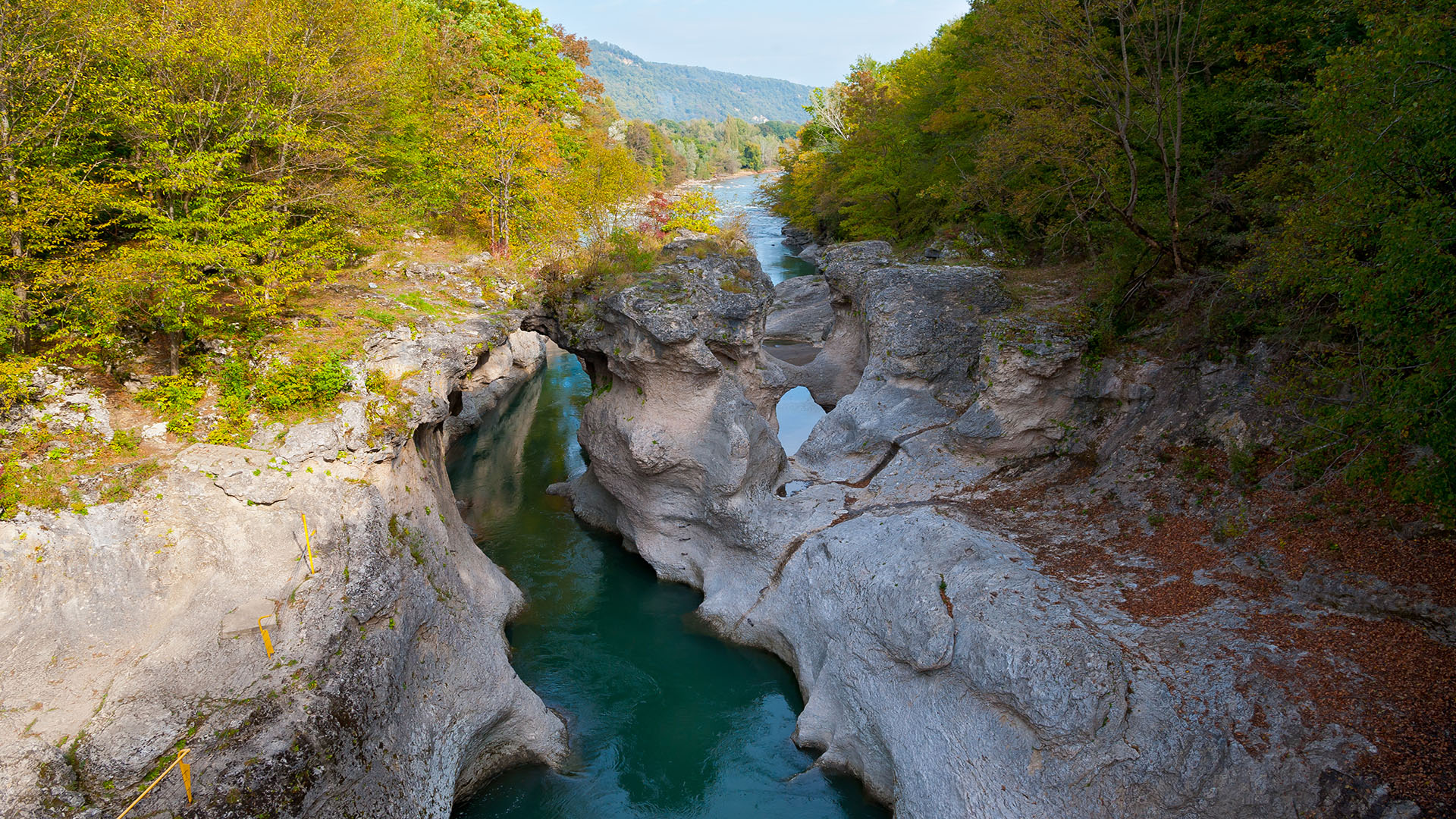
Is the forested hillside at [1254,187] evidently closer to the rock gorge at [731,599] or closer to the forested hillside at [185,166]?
the rock gorge at [731,599]

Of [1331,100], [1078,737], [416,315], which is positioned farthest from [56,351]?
[1331,100]

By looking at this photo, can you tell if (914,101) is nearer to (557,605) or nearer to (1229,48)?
(1229,48)

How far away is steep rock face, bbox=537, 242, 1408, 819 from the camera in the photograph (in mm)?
9695

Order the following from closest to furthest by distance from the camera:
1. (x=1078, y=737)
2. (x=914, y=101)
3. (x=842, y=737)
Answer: (x=1078, y=737)
(x=842, y=737)
(x=914, y=101)

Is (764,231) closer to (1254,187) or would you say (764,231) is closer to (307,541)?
(1254,187)

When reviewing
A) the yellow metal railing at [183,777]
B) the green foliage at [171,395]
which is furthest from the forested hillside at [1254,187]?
the green foliage at [171,395]

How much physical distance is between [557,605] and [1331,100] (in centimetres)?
1708

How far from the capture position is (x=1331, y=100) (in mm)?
9109

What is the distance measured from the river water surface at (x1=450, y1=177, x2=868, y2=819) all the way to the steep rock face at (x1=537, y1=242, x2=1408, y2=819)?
2.32 ft

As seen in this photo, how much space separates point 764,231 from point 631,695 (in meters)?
69.4

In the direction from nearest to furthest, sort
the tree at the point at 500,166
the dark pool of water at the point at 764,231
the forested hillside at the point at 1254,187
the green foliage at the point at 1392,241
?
1. the green foliage at the point at 1392,241
2. the forested hillside at the point at 1254,187
3. the tree at the point at 500,166
4. the dark pool of water at the point at 764,231

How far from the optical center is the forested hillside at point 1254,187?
791cm

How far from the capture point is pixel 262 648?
9.73 meters

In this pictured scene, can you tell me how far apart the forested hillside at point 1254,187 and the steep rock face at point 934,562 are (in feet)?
8.01
